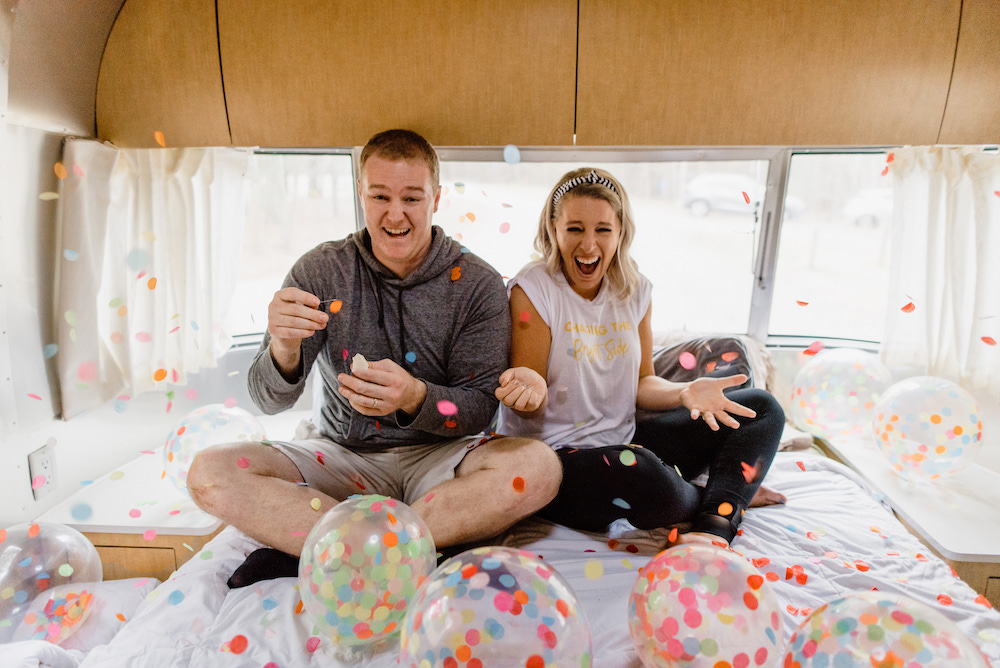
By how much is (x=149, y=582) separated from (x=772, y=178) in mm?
2572

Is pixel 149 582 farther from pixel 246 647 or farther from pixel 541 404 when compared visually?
pixel 541 404

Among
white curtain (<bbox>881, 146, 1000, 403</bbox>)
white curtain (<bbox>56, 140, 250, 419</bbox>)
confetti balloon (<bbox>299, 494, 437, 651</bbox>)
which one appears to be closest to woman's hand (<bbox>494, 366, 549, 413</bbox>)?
confetti balloon (<bbox>299, 494, 437, 651</bbox>)

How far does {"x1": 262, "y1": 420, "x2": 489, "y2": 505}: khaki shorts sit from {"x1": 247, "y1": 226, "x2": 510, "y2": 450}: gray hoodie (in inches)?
1.5

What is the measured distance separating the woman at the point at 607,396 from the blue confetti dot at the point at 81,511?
126 cm

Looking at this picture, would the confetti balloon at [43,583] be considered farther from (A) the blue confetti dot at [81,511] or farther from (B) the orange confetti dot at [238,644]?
(B) the orange confetti dot at [238,644]

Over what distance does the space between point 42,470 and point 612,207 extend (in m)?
1.90

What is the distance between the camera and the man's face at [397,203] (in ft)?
5.45

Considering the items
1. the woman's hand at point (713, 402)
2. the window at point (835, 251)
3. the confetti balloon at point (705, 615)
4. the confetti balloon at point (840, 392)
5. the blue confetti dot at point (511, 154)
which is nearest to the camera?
the confetti balloon at point (705, 615)

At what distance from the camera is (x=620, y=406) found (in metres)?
1.82

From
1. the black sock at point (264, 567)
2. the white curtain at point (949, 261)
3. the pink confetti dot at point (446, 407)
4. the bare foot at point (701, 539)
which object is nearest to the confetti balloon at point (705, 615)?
the bare foot at point (701, 539)

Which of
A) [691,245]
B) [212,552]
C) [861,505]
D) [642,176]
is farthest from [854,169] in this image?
[212,552]

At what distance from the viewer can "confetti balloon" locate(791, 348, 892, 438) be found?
2084 millimetres

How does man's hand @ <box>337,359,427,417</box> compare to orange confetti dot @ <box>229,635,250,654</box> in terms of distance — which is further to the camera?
man's hand @ <box>337,359,427,417</box>

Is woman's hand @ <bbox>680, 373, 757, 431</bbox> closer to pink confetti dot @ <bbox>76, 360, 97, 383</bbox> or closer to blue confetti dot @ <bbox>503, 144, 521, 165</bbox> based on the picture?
blue confetti dot @ <bbox>503, 144, 521, 165</bbox>
